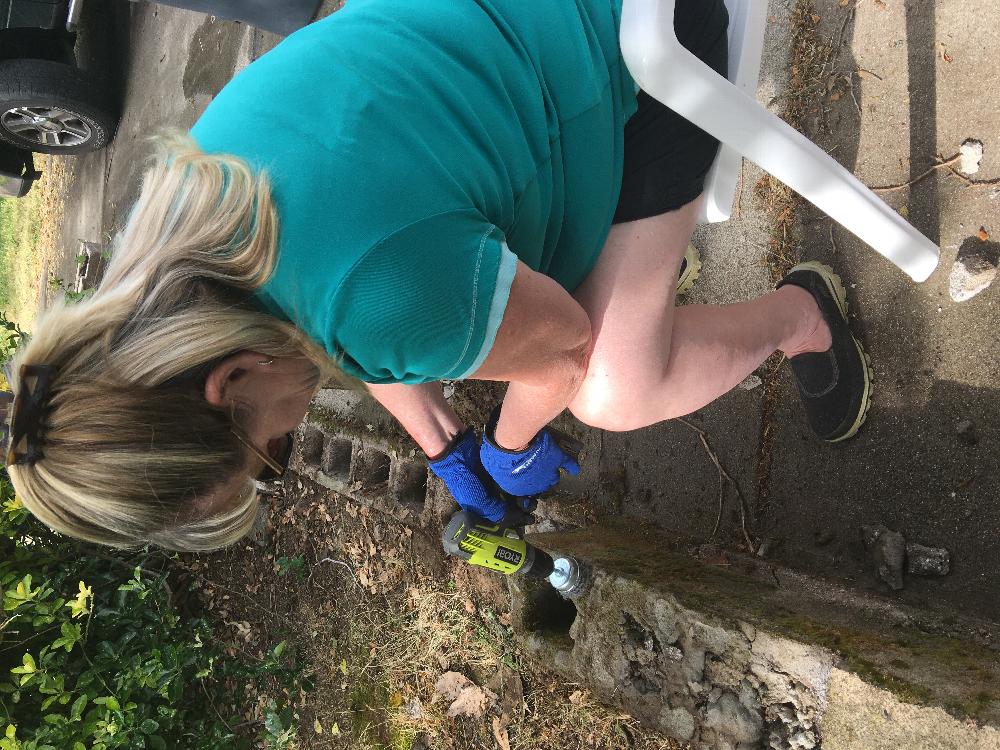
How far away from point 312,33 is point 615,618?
172 centimetres

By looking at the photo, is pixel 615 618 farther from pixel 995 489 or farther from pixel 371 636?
pixel 371 636

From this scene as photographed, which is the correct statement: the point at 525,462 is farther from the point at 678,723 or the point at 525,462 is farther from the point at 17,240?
the point at 17,240

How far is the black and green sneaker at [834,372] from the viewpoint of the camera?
6.95 ft

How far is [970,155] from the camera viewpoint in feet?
6.61

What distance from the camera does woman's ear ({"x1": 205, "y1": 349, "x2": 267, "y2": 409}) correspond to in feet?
4.07

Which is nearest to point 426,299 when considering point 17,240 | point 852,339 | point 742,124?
point 742,124

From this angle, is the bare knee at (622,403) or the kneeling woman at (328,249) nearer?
the kneeling woman at (328,249)

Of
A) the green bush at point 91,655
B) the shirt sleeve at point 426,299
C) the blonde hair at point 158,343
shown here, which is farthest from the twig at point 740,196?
the green bush at point 91,655

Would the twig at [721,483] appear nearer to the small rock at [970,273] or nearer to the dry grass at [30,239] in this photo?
the small rock at [970,273]

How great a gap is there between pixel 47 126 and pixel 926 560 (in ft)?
18.7

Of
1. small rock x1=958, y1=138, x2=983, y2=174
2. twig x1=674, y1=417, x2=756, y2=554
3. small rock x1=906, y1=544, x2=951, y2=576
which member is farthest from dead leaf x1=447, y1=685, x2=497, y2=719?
small rock x1=958, y1=138, x2=983, y2=174

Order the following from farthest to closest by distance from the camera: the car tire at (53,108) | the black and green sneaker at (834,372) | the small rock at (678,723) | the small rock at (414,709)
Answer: the car tire at (53,108), the small rock at (414,709), the black and green sneaker at (834,372), the small rock at (678,723)

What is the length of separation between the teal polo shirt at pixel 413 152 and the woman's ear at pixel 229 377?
99 millimetres

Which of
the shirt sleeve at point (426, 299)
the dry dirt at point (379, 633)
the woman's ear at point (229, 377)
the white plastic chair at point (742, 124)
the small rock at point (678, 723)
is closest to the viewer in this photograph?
the shirt sleeve at point (426, 299)
